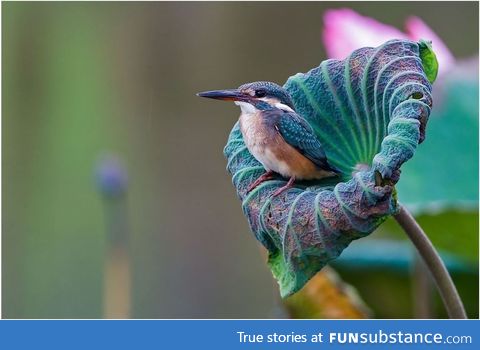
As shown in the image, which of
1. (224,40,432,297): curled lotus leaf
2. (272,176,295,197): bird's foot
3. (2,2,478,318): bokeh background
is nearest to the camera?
(224,40,432,297): curled lotus leaf

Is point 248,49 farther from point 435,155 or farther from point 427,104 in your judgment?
point 427,104

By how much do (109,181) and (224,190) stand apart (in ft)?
6.06

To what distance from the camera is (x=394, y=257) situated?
1.79m

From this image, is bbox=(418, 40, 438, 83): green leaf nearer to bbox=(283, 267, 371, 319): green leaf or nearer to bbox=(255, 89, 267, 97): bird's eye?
bbox=(255, 89, 267, 97): bird's eye

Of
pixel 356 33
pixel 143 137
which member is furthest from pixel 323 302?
pixel 143 137

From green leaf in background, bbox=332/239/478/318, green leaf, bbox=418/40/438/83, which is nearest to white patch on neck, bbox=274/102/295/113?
green leaf, bbox=418/40/438/83

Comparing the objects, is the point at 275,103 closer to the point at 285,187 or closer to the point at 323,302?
the point at 285,187

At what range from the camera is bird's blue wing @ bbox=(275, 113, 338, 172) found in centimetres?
108

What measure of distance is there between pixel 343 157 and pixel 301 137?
0.07 meters

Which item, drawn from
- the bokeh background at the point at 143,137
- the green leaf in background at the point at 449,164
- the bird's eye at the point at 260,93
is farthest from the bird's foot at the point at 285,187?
the bokeh background at the point at 143,137

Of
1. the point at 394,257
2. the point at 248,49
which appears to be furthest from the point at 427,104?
the point at 248,49

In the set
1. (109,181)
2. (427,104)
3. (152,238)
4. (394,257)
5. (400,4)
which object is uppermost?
(400,4)

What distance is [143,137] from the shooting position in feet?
12.4

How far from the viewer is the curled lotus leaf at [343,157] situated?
949 millimetres
